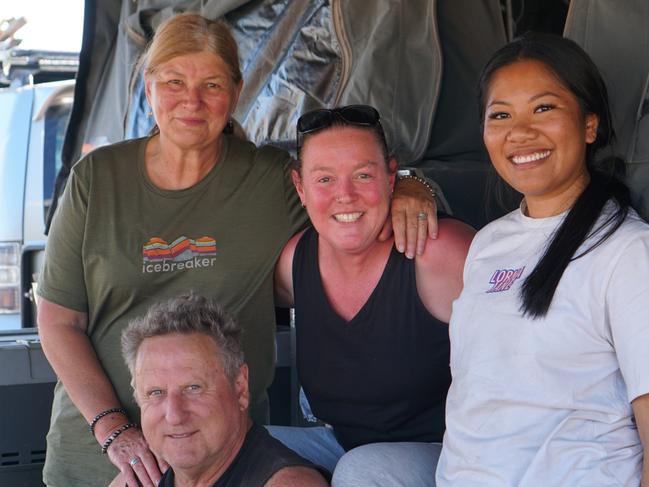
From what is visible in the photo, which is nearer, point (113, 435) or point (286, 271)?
point (113, 435)

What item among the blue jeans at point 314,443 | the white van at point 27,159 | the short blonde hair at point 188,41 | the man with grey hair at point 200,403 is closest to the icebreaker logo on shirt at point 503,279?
the man with grey hair at point 200,403

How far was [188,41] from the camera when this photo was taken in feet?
8.18

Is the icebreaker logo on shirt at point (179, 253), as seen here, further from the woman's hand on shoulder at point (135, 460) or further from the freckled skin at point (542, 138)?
the freckled skin at point (542, 138)

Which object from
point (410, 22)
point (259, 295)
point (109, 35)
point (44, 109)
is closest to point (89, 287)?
point (259, 295)

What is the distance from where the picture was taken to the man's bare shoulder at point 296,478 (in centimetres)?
204

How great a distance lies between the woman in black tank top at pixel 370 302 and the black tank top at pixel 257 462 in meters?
0.17

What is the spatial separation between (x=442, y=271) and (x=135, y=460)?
0.82m

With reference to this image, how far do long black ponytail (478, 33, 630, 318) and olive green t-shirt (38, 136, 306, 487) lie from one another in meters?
0.74

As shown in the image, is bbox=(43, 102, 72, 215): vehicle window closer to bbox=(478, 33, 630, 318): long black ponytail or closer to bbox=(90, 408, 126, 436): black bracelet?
bbox=(90, 408, 126, 436): black bracelet

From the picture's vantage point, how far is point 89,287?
255cm

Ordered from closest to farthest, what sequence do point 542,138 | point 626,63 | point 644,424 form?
point 644,424, point 542,138, point 626,63

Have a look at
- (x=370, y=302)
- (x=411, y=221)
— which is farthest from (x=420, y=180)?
(x=370, y=302)

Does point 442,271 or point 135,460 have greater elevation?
point 442,271

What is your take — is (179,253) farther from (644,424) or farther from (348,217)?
(644,424)
